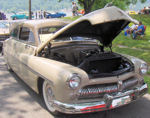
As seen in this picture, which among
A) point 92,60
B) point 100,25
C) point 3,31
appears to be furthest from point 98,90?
point 3,31

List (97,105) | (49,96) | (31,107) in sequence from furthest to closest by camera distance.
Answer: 1. (31,107)
2. (49,96)
3. (97,105)

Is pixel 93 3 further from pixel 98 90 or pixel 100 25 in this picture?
pixel 98 90

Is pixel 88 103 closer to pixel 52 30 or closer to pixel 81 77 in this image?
pixel 81 77

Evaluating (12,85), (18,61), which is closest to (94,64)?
(18,61)

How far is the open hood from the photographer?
296cm

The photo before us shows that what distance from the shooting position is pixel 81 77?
2932mm

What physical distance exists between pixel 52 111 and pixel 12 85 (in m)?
2.03

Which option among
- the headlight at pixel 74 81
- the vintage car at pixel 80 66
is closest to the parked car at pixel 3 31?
the vintage car at pixel 80 66

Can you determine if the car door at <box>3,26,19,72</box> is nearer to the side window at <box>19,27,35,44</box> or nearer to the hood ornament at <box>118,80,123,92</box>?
the side window at <box>19,27,35,44</box>

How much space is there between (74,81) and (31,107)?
132 centimetres

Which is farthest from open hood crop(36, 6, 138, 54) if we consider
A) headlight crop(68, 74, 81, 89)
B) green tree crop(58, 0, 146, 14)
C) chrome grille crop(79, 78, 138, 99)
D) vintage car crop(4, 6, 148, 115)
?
green tree crop(58, 0, 146, 14)

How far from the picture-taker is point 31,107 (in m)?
3.73

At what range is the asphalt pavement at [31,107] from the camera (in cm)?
342

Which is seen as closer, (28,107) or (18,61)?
(28,107)
